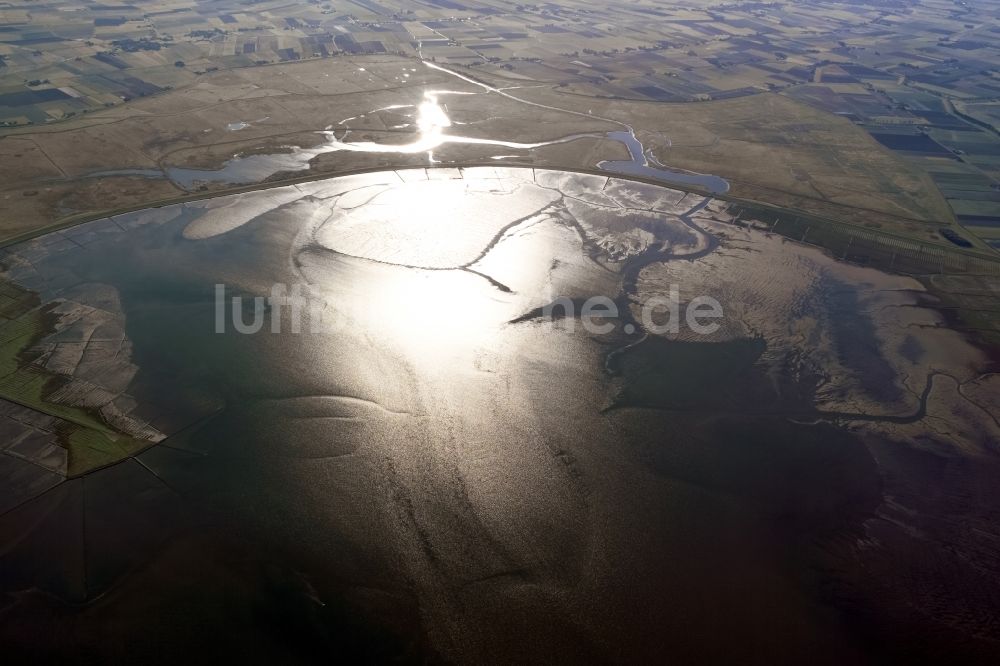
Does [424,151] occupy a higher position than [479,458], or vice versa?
[424,151]

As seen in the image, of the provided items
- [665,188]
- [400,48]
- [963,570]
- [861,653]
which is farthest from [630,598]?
[400,48]

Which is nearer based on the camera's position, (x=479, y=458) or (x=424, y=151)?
(x=479, y=458)

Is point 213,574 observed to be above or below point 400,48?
below

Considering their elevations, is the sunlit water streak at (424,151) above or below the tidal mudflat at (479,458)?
above

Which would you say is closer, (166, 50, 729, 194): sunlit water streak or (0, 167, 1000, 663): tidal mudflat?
(0, 167, 1000, 663): tidal mudflat

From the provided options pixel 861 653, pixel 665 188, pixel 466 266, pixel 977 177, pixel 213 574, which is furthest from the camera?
pixel 977 177

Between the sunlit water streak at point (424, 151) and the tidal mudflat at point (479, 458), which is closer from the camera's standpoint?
the tidal mudflat at point (479, 458)

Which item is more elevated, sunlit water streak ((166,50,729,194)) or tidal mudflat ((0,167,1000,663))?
sunlit water streak ((166,50,729,194))

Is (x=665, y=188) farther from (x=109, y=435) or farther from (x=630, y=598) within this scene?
(x=109, y=435)
